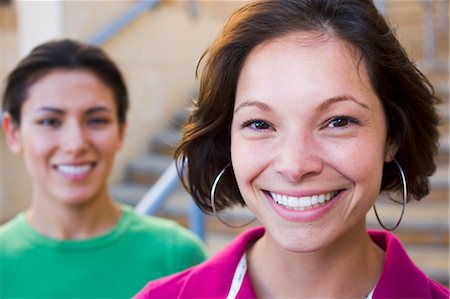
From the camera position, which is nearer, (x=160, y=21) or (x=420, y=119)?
(x=420, y=119)

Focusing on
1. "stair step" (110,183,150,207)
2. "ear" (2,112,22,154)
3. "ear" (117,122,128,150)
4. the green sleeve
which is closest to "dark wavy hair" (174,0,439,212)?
the green sleeve

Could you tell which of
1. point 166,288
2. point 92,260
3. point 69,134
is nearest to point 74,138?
point 69,134

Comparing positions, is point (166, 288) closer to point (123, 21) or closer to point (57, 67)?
point (57, 67)

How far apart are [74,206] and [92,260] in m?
0.18

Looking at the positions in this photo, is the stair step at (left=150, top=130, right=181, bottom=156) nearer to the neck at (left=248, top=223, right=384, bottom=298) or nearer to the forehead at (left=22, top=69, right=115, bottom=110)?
the forehead at (left=22, top=69, right=115, bottom=110)

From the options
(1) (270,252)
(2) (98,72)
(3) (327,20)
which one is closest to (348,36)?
(3) (327,20)

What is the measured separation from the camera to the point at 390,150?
1240mm

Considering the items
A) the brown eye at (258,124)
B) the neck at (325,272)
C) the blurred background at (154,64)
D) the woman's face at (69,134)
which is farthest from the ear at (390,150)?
the blurred background at (154,64)

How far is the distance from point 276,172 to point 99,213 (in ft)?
3.19

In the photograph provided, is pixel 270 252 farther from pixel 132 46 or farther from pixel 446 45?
pixel 446 45

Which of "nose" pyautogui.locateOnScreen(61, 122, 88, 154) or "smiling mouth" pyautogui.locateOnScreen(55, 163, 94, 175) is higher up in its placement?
"nose" pyautogui.locateOnScreen(61, 122, 88, 154)

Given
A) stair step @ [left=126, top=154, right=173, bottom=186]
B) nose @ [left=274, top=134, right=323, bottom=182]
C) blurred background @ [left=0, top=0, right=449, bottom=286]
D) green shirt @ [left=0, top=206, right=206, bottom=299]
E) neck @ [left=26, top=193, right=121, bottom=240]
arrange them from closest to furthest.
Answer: nose @ [left=274, top=134, right=323, bottom=182] → green shirt @ [left=0, top=206, right=206, bottom=299] → neck @ [left=26, top=193, right=121, bottom=240] → blurred background @ [left=0, top=0, right=449, bottom=286] → stair step @ [left=126, top=154, right=173, bottom=186]

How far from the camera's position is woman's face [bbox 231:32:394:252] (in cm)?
109

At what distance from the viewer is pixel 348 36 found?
115cm
